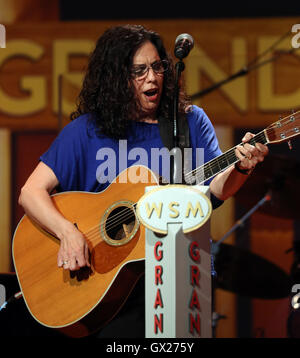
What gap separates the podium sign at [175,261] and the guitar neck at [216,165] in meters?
0.57

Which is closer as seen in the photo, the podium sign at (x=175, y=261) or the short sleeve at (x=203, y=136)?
the podium sign at (x=175, y=261)

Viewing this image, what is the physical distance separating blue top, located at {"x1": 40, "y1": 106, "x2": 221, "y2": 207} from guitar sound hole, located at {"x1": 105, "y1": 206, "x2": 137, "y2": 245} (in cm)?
18

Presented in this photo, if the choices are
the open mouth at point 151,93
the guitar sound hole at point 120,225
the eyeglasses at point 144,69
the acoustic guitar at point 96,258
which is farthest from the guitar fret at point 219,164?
the eyeglasses at point 144,69

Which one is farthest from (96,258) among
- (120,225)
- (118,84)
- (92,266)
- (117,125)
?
(118,84)

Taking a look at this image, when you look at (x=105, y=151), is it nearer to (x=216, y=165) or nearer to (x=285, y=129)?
(x=216, y=165)

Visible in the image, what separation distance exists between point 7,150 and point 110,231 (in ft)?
8.80

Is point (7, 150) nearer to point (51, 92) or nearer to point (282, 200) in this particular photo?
point (51, 92)

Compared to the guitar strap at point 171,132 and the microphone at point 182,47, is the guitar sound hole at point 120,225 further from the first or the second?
the microphone at point 182,47

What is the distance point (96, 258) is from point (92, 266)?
0.13 ft

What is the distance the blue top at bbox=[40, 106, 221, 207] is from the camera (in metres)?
2.49

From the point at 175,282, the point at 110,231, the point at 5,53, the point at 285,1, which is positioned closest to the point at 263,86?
the point at 285,1

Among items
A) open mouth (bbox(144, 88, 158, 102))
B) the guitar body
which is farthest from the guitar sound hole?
open mouth (bbox(144, 88, 158, 102))

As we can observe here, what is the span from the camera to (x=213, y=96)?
4.61 meters

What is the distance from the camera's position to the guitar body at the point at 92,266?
2.32 metres
